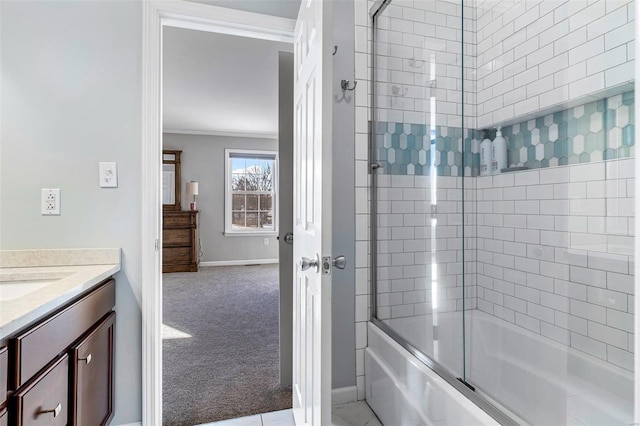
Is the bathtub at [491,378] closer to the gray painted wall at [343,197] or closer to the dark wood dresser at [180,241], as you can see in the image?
the gray painted wall at [343,197]

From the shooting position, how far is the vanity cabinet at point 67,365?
2.79 feet

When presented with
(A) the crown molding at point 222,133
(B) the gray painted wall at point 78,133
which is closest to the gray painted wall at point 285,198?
(B) the gray painted wall at point 78,133

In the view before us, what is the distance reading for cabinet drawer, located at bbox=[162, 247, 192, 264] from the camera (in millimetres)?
5602

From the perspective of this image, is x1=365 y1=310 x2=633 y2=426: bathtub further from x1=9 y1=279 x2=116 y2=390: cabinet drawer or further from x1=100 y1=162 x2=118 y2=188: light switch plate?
x1=100 y1=162 x2=118 y2=188: light switch plate

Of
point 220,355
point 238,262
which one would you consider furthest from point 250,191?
point 220,355

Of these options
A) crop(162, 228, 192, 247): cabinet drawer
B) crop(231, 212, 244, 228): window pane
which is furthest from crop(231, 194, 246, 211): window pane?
crop(162, 228, 192, 247): cabinet drawer

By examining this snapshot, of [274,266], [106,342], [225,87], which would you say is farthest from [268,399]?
[274,266]

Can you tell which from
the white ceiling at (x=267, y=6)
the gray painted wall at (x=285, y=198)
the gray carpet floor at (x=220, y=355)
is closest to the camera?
the white ceiling at (x=267, y=6)

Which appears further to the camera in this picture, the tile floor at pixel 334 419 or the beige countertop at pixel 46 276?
the tile floor at pixel 334 419

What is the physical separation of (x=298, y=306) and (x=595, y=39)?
1.88 meters

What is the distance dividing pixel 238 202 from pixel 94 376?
5.22 metres

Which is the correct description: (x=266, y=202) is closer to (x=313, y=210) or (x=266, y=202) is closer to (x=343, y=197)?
(x=343, y=197)

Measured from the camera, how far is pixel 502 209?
2.05 m

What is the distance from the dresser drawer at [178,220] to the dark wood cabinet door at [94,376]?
4367 mm
